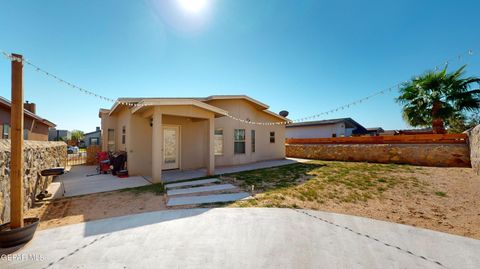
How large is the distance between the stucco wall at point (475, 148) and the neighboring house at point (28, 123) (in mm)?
22256

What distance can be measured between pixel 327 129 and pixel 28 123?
26.5 m

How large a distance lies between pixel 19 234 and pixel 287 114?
1751 centimetres

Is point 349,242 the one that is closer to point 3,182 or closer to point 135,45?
point 3,182

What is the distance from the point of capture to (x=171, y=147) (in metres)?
10.0

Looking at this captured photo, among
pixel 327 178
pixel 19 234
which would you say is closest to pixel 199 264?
pixel 19 234

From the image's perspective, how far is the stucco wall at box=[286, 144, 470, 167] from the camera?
10112 millimetres

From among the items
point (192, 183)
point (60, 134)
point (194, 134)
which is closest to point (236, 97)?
point (194, 134)

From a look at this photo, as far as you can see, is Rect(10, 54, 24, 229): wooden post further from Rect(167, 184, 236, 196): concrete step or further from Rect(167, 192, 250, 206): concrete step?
Rect(167, 184, 236, 196): concrete step

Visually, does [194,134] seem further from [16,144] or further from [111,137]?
[16,144]

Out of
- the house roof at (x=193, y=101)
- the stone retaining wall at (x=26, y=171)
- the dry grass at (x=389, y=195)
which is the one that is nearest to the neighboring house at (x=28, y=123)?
the house roof at (x=193, y=101)

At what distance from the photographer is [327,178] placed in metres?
8.27

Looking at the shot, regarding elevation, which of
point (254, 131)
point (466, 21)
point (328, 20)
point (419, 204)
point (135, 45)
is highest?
point (328, 20)

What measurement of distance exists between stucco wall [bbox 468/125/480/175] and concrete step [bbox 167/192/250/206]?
10372 mm

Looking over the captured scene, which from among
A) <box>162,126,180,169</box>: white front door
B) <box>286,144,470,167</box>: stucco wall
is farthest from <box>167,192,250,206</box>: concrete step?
<box>286,144,470,167</box>: stucco wall
